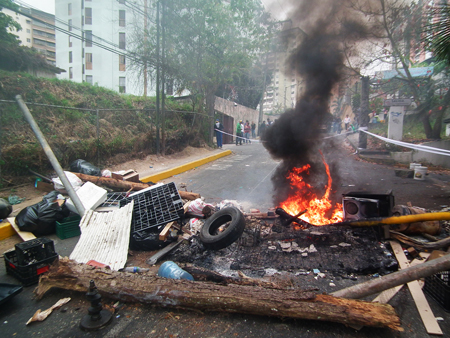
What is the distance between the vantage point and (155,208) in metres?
4.83

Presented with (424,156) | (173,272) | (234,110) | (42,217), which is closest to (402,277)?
(173,272)

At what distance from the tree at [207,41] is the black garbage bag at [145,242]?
10.7 metres

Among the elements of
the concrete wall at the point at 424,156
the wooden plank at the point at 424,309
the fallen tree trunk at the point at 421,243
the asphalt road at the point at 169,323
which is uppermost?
the concrete wall at the point at 424,156

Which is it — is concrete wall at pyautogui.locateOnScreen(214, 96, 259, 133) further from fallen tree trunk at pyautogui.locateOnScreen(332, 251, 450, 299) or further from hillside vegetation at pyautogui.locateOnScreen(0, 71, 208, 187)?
fallen tree trunk at pyautogui.locateOnScreen(332, 251, 450, 299)

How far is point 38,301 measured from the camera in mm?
3000

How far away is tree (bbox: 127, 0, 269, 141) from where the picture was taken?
1362 cm

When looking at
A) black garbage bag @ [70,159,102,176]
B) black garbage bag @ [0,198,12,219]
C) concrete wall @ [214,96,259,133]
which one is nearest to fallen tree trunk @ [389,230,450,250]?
black garbage bag @ [0,198,12,219]

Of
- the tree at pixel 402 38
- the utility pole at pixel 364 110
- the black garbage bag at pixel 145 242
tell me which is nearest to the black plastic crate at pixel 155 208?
the black garbage bag at pixel 145 242

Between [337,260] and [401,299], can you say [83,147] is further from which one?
[401,299]

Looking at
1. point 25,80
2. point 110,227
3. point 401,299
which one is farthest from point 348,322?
point 25,80

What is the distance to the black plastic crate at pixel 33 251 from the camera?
3.25m

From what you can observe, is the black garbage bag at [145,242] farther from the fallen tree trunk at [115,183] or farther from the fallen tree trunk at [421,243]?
the fallen tree trunk at [421,243]

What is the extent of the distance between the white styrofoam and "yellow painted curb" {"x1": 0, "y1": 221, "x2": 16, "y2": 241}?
1.06m

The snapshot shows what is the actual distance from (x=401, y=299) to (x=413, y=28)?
39.9ft
